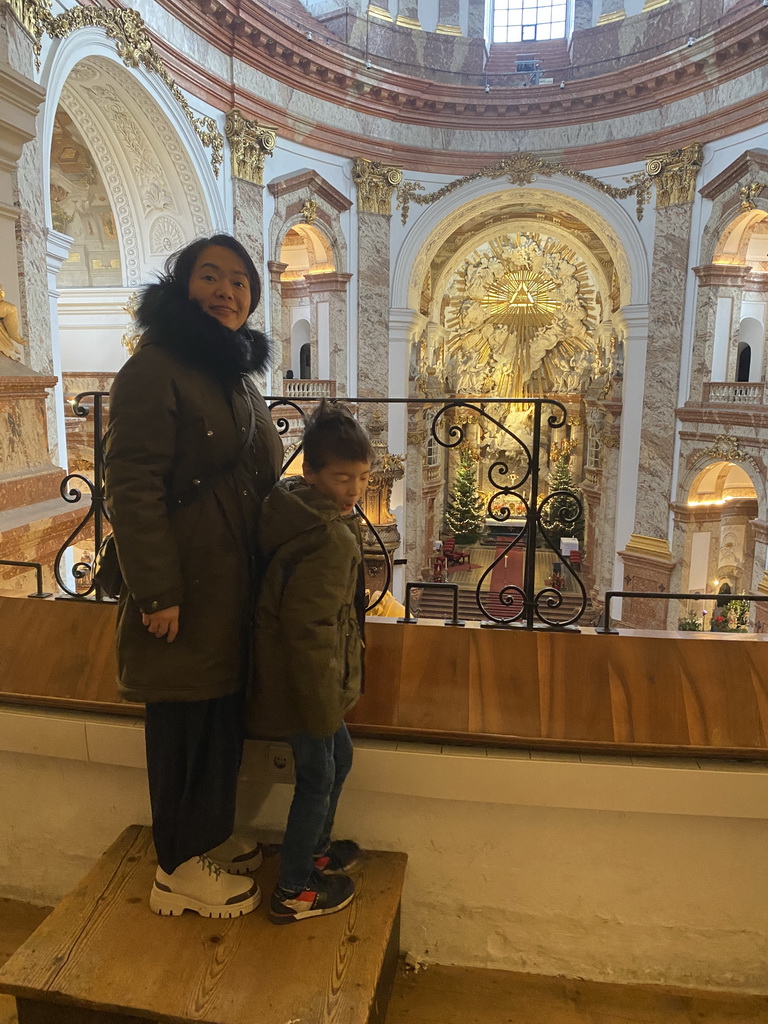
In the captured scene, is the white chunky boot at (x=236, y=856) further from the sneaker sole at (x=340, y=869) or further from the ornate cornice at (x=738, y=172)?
the ornate cornice at (x=738, y=172)

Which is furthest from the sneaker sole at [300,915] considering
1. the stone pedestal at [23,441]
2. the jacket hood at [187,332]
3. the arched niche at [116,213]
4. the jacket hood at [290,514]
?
the arched niche at [116,213]

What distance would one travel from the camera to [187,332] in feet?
5.74

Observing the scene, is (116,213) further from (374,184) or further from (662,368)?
(662,368)

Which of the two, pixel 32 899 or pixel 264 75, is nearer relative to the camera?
pixel 32 899

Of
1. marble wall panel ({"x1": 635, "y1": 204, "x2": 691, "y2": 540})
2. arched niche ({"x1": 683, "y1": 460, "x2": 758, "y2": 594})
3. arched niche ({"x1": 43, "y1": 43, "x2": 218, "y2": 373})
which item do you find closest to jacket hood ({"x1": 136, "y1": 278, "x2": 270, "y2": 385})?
arched niche ({"x1": 43, "y1": 43, "x2": 218, "y2": 373})

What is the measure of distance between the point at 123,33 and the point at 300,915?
10191 millimetres

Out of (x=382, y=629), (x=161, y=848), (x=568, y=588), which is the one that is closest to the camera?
→ (x=161, y=848)

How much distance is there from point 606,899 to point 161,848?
137 cm

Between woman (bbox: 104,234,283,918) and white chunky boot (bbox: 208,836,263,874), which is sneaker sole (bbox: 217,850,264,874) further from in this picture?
woman (bbox: 104,234,283,918)

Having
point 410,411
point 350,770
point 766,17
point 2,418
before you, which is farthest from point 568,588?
point 350,770

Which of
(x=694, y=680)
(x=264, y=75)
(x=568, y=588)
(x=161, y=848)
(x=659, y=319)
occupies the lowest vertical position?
(x=568, y=588)

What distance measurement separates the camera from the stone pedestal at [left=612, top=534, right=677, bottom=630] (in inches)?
535

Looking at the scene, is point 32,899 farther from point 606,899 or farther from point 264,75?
point 264,75

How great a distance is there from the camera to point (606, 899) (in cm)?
218
